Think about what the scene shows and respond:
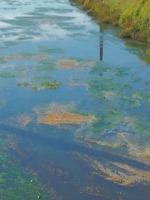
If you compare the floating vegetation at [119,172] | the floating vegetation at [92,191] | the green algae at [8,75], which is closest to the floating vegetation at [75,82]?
the green algae at [8,75]

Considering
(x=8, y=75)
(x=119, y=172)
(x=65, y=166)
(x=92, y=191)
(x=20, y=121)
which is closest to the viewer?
(x=92, y=191)

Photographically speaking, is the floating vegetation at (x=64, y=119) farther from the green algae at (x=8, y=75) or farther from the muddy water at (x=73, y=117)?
the green algae at (x=8, y=75)

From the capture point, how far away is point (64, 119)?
17.1 metres

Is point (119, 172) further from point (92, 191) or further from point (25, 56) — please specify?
point (25, 56)

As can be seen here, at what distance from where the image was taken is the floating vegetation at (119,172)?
12820 millimetres

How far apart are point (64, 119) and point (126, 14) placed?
20.0m

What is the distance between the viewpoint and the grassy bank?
99.5 feet

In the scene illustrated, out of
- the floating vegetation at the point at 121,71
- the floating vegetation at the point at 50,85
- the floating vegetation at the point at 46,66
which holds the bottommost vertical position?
the floating vegetation at the point at 50,85

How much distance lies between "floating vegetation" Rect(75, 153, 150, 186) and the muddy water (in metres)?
0.03

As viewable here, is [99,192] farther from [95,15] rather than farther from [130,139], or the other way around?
[95,15]

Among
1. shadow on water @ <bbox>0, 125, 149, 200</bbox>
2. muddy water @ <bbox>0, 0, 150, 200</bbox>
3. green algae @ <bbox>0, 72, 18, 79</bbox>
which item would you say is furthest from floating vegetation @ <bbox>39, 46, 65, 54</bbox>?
shadow on water @ <bbox>0, 125, 149, 200</bbox>

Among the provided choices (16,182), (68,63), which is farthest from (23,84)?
(16,182)

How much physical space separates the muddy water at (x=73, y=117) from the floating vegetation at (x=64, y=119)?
44mm

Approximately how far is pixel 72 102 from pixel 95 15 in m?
23.0
